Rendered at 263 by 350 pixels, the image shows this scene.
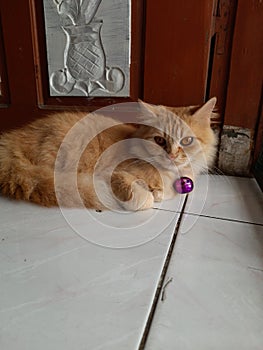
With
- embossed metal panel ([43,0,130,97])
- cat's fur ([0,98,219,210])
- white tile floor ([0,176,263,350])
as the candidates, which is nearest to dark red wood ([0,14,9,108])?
embossed metal panel ([43,0,130,97])

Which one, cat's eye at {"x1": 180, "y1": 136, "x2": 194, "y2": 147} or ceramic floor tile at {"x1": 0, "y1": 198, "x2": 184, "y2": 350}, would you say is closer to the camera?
ceramic floor tile at {"x1": 0, "y1": 198, "x2": 184, "y2": 350}

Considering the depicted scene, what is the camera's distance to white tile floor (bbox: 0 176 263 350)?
1.67 ft

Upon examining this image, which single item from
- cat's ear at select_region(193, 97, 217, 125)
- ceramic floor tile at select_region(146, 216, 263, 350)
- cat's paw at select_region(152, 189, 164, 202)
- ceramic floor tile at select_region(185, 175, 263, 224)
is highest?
cat's ear at select_region(193, 97, 217, 125)

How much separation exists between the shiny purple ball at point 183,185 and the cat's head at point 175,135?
51mm

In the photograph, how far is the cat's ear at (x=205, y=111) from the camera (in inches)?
41.4

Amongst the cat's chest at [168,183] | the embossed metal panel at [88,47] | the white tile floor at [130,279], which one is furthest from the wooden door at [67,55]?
the white tile floor at [130,279]

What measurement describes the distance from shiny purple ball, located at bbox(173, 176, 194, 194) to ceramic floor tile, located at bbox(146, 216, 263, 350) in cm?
27

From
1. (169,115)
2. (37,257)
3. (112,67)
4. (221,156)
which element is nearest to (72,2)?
(112,67)

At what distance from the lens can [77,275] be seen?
Result: 25.6 inches

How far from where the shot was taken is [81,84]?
135 cm

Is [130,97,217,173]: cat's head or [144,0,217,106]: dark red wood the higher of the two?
[144,0,217,106]: dark red wood

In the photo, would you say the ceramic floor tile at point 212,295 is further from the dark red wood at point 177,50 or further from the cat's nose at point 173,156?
the dark red wood at point 177,50

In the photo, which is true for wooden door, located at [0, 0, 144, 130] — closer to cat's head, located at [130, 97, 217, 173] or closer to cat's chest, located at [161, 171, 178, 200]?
cat's head, located at [130, 97, 217, 173]

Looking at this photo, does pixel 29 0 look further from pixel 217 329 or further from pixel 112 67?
pixel 217 329
